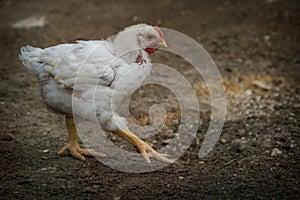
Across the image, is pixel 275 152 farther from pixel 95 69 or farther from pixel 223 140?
pixel 95 69

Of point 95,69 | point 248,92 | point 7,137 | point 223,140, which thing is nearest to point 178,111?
point 223,140

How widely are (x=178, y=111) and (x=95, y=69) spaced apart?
1.64 metres

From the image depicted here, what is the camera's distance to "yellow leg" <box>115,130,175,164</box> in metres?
3.32

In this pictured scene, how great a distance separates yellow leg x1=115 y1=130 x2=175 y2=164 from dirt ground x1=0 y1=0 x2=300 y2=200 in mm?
124

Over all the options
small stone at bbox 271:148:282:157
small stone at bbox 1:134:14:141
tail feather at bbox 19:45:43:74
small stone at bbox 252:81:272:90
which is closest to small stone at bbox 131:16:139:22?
small stone at bbox 252:81:272:90

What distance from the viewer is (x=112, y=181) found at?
3225 mm

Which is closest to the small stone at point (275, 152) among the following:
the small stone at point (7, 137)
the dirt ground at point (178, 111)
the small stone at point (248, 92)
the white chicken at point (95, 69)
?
the dirt ground at point (178, 111)

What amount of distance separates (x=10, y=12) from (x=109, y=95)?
4567 millimetres

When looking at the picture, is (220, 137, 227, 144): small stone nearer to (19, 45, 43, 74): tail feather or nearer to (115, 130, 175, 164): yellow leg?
(115, 130, 175, 164): yellow leg

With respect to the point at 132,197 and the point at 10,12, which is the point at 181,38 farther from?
the point at 132,197

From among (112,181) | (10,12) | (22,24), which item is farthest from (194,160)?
(10,12)

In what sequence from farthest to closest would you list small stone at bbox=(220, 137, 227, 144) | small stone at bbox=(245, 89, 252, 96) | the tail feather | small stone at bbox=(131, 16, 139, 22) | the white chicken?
small stone at bbox=(131, 16, 139, 22) < small stone at bbox=(245, 89, 252, 96) < small stone at bbox=(220, 137, 227, 144) < the tail feather < the white chicken

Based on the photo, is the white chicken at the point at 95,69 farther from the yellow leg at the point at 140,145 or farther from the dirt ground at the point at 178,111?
the dirt ground at the point at 178,111

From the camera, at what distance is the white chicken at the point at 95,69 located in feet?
10.3
